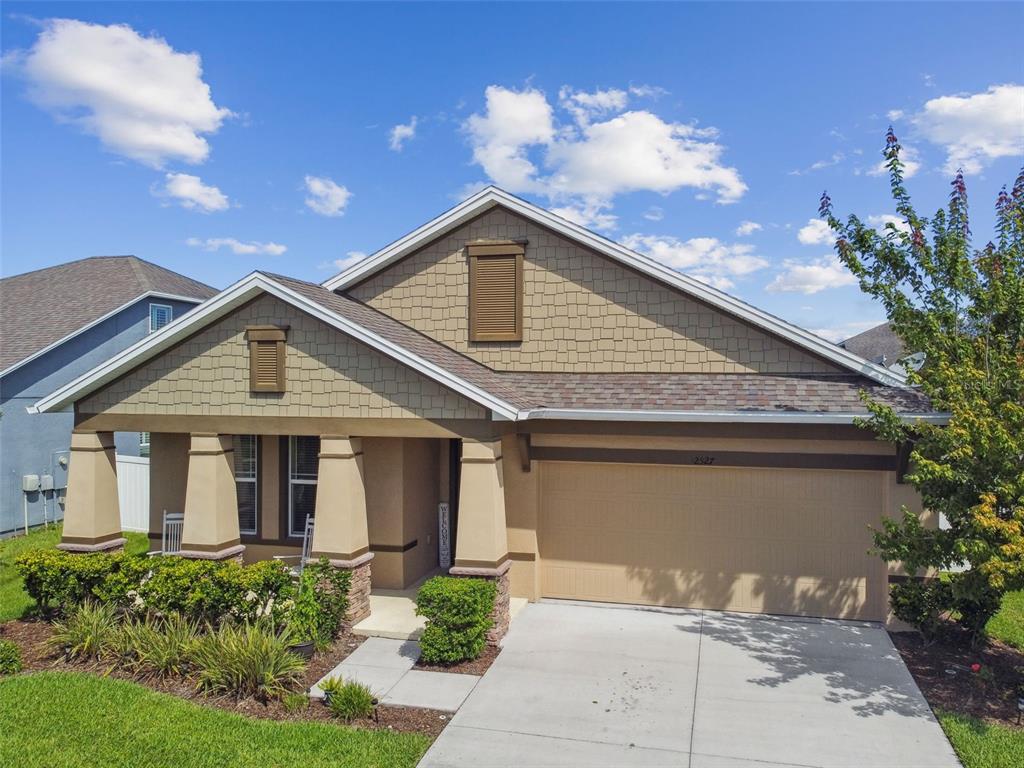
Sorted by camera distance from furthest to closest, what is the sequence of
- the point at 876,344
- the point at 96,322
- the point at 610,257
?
1. the point at 876,344
2. the point at 96,322
3. the point at 610,257

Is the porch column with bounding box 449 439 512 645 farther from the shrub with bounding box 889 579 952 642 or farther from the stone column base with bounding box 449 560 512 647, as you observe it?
the shrub with bounding box 889 579 952 642

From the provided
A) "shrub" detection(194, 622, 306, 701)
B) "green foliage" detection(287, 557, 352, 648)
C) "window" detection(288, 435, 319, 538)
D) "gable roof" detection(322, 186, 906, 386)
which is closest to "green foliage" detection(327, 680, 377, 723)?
"shrub" detection(194, 622, 306, 701)

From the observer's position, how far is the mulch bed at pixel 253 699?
7.96m

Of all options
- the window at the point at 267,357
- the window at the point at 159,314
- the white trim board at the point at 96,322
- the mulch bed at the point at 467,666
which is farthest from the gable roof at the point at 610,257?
the window at the point at 159,314

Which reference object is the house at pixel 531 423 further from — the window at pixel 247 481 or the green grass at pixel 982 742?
the green grass at pixel 982 742

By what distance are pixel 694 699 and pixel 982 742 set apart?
9.41ft

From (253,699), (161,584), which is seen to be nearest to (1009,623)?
(253,699)

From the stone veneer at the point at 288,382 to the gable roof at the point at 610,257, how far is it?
2.84 m

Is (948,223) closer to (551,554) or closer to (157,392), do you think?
(551,554)

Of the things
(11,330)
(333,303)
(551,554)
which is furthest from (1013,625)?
(11,330)

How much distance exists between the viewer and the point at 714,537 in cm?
1161

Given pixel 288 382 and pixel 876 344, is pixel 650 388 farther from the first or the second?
pixel 876 344

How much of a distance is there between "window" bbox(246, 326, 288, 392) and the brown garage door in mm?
4563

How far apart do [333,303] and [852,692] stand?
364 inches
